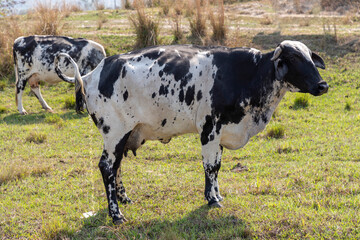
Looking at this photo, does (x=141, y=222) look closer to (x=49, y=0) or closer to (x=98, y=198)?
(x=98, y=198)

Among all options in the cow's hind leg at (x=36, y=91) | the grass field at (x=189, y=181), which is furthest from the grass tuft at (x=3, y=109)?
the cow's hind leg at (x=36, y=91)

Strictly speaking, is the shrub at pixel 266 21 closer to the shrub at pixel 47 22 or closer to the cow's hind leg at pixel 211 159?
the shrub at pixel 47 22

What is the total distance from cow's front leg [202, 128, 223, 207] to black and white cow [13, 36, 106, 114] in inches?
284

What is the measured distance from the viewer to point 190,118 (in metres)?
6.38

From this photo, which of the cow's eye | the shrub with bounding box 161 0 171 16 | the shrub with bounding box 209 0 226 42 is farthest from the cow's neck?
the shrub with bounding box 161 0 171 16

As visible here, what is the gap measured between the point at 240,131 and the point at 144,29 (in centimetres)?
1078

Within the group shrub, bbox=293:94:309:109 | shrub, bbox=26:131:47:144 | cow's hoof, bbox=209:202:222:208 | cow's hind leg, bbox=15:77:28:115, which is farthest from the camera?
cow's hind leg, bbox=15:77:28:115

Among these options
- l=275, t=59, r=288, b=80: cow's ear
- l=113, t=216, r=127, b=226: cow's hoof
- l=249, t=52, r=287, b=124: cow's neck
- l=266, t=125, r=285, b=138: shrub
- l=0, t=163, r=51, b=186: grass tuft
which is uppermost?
l=275, t=59, r=288, b=80: cow's ear

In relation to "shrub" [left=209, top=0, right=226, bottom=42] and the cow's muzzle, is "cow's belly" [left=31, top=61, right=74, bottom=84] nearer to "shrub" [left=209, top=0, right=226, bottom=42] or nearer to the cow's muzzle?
"shrub" [left=209, top=0, right=226, bottom=42]

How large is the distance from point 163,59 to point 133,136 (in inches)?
44.0

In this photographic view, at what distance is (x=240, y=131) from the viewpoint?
649cm

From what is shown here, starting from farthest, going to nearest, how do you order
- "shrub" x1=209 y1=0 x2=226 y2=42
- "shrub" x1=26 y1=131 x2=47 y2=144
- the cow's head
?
"shrub" x1=209 y1=0 x2=226 y2=42 → "shrub" x1=26 y1=131 x2=47 y2=144 → the cow's head

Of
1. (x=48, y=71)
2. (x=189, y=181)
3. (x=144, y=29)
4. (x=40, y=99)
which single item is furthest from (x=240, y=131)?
(x=144, y=29)

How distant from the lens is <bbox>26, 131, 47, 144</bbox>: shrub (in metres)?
10.4
